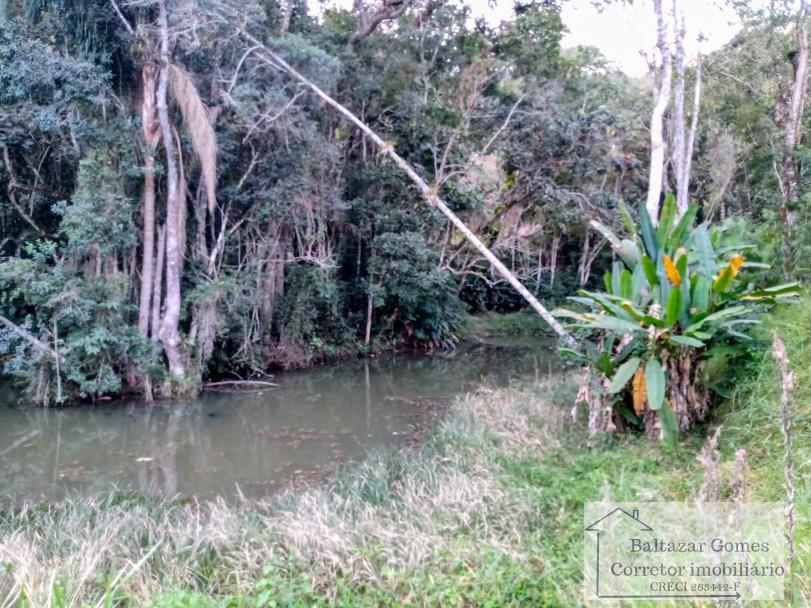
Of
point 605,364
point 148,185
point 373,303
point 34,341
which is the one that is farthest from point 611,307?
point 373,303

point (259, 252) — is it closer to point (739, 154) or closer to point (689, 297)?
point (689, 297)

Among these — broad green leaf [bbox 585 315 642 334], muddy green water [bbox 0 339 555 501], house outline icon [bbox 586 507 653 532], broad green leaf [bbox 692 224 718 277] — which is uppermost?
broad green leaf [bbox 692 224 718 277]

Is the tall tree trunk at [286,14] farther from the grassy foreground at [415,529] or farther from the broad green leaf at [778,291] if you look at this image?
the broad green leaf at [778,291]

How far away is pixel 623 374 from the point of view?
5.60 meters

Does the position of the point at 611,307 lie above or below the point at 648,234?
below

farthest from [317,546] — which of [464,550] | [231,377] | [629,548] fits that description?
[231,377]

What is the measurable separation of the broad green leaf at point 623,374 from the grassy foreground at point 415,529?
22.1 inches

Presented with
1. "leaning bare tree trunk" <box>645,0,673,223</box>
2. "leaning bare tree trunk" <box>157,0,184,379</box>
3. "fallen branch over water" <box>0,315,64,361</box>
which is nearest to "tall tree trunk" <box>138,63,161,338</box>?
"leaning bare tree trunk" <box>157,0,184,379</box>

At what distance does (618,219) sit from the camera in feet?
54.2

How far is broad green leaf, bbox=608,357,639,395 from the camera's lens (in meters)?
5.57

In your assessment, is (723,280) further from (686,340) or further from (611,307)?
(611,307)

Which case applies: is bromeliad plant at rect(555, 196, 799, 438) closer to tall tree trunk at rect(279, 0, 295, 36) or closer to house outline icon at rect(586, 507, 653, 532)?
house outline icon at rect(586, 507, 653, 532)

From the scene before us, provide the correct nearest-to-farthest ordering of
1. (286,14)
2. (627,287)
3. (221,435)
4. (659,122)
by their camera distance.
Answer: (627,287)
(659,122)
(221,435)
(286,14)

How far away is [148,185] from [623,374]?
29.7 feet
